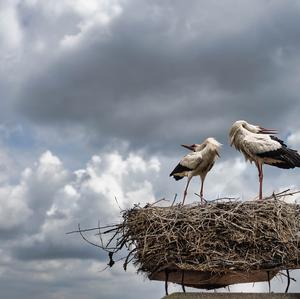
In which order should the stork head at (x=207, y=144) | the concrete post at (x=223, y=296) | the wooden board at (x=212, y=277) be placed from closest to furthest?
1. the concrete post at (x=223, y=296)
2. the wooden board at (x=212, y=277)
3. the stork head at (x=207, y=144)

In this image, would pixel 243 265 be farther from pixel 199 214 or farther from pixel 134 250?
pixel 134 250

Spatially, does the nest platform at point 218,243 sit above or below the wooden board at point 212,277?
above

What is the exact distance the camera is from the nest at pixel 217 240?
5711 millimetres

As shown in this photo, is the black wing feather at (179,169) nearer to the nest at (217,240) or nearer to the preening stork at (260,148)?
the preening stork at (260,148)

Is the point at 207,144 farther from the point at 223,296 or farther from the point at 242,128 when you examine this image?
the point at 223,296

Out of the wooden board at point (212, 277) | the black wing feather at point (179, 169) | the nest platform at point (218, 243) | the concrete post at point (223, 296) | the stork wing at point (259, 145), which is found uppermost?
the black wing feather at point (179, 169)

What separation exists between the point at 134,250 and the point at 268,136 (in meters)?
3.84

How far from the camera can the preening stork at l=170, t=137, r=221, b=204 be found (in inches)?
397

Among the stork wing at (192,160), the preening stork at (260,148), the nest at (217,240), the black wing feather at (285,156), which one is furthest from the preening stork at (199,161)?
the nest at (217,240)

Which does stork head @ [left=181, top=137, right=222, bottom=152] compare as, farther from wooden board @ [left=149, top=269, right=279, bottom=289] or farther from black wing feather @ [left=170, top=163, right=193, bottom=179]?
wooden board @ [left=149, top=269, right=279, bottom=289]

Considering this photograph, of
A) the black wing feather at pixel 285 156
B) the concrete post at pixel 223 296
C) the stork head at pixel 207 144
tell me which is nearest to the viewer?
the concrete post at pixel 223 296

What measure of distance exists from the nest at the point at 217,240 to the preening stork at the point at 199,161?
360cm

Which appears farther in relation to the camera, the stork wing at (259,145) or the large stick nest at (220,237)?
the stork wing at (259,145)

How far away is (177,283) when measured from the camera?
5.91 meters
